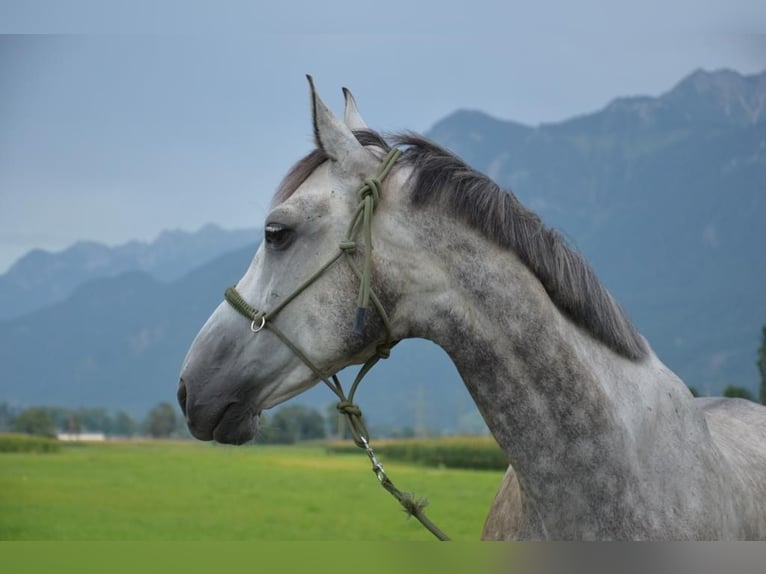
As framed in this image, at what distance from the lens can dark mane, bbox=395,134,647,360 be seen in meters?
2.12

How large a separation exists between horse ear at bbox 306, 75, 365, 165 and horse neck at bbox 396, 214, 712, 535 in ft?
1.00

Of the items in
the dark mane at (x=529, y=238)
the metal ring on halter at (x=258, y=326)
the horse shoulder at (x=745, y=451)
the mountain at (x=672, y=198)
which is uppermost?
the mountain at (x=672, y=198)

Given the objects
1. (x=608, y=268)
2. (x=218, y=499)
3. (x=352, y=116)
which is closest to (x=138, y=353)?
(x=608, y=268)

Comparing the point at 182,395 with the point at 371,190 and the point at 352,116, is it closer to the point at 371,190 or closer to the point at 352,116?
the point at 371,190

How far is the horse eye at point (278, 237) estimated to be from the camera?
2146mm

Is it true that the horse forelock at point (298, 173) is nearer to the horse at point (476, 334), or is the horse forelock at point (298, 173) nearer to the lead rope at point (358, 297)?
the horse at point (476, 334)

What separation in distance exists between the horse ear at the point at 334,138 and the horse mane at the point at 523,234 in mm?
45

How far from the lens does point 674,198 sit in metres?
141

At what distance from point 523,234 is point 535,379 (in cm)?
40

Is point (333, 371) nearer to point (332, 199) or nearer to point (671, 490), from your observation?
point (332, 199)

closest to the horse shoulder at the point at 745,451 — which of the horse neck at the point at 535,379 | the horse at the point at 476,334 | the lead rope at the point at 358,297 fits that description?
the horse at the point at 476,334

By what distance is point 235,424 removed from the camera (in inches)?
85.0

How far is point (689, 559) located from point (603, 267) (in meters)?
134

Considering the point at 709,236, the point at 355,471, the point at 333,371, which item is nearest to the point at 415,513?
the point at 333,371
